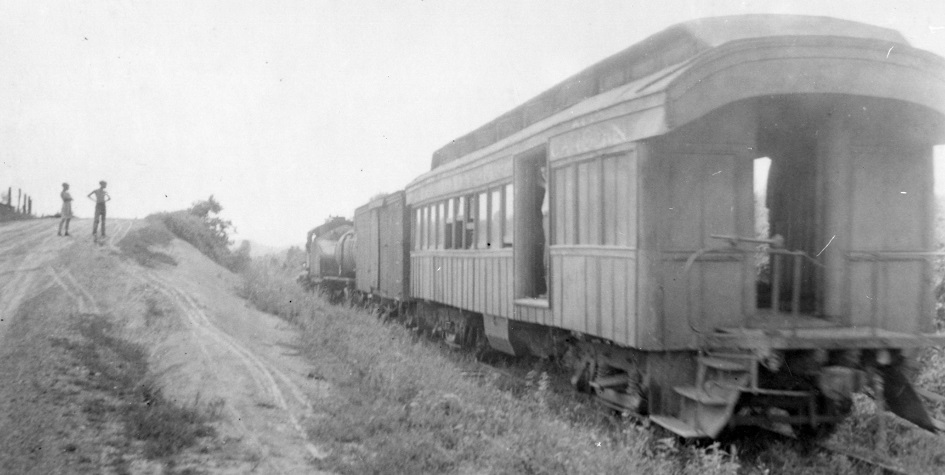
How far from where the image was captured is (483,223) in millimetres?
9273

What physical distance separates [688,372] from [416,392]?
2.44m

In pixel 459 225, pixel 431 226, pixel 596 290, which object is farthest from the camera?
pixel 431 226

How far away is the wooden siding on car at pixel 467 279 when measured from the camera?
8.59 m

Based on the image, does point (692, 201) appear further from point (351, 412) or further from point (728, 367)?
point (351, 412)

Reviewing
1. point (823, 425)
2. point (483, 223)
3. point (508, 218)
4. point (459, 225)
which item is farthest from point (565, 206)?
point (459, 225)

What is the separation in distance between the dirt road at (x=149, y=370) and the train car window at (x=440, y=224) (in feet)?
8.86

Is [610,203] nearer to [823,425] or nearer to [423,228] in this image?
[823,425]

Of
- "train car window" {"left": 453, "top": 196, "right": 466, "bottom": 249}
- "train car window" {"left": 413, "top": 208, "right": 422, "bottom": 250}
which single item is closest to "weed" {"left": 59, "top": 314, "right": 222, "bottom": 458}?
"train car window" {"left": 453, "top": 196, "right": 466, "bottom": 249}

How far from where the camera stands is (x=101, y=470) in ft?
14.3

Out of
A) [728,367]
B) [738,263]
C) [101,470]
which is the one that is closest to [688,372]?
[728,367]

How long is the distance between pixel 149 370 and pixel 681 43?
19.5 feet

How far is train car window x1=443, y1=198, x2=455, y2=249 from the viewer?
10.8 m

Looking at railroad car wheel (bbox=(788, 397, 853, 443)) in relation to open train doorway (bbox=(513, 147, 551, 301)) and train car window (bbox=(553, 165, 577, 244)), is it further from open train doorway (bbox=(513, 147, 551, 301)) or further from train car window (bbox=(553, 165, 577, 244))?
open train doorway (bbox=(513, 147, 551, 301))

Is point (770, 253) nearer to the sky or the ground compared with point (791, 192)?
nearer to the ground
